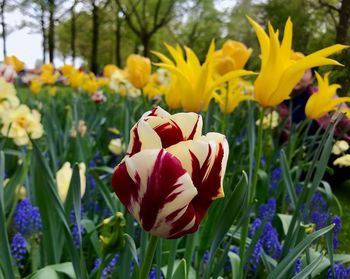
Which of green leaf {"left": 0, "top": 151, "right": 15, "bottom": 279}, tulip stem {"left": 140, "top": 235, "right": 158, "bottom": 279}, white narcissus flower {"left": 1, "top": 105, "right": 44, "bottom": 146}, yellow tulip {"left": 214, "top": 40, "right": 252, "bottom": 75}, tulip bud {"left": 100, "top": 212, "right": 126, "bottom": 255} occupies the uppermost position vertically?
yellow tulip {"left": 214, "top": 40, "right": 252, "bottom": 75}

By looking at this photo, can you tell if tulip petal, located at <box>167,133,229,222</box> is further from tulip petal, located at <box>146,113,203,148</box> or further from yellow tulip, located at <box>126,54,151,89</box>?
yellow tulip, located at <box>126,54,151,89</box>

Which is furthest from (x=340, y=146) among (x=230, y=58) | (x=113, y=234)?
(x=113, y=234)

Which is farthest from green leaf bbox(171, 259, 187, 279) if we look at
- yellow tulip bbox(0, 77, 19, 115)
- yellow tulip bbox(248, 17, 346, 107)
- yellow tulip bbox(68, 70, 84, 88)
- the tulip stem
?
yellow tulip bbox(68, 70, 84, 88)

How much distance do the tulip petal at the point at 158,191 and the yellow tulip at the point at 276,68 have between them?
443 millimetres

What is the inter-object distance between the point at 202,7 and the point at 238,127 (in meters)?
19.5

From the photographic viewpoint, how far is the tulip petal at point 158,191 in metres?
0.45

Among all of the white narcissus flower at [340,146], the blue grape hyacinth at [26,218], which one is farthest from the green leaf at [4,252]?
the white narcissus flower at [340,146]

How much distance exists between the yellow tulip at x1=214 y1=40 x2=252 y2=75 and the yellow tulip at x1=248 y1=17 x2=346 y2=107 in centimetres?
46

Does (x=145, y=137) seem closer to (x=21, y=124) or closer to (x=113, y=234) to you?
(x=113, y=234)

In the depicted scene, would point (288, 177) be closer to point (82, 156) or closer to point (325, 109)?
point (325, 109)

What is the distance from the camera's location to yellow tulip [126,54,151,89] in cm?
180

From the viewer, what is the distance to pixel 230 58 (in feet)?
4.51

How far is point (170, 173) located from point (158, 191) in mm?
Answer: 24

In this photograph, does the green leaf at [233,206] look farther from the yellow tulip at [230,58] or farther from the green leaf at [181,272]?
the yellow tulip at [230,58]
